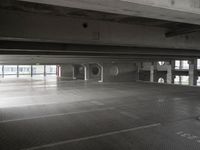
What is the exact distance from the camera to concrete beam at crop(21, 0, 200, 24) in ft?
6.52

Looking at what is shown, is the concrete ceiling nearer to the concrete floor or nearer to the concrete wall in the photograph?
the concrete floor

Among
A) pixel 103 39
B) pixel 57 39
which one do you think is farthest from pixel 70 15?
pixel 103 39

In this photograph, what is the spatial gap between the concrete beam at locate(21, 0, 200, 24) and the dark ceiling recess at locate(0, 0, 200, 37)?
1.42 m

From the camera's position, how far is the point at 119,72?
17.2 metres

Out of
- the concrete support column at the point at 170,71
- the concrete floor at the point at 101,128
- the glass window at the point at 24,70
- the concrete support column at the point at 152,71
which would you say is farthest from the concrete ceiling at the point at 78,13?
the glass window at the point at 24,70

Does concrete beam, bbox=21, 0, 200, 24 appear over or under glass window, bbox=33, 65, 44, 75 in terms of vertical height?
over

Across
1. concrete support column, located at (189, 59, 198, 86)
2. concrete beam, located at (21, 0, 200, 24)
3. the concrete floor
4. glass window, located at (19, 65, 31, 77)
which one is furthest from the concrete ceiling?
glass window, located at (19, 65, 31, 77)

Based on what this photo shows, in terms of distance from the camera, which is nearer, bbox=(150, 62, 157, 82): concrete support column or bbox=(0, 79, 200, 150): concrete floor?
bbox=(0, 79, 200, 150): concrete floor

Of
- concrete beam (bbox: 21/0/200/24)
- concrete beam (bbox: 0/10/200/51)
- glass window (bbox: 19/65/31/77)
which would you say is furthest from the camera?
glass window (bbox: 19/65/31/77)

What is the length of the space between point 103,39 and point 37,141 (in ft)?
8.20

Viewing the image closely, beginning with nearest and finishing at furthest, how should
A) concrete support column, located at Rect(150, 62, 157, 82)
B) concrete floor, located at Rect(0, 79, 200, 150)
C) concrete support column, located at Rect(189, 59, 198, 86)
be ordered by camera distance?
concrete floor, located at Rect(0, 79, 200, 150) → concrete support column, located at Rect(189, 59, 198, 86) → concrete support column, located at Rect(150, 62, 157, 82)

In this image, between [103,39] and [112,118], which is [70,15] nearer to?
[103,39]

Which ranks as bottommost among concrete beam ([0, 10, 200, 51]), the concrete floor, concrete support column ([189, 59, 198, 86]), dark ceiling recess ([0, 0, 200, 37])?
the concrete floor

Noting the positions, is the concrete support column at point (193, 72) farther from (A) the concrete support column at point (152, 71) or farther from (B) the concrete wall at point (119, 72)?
(B) the concrete wall at point (119, 72)
